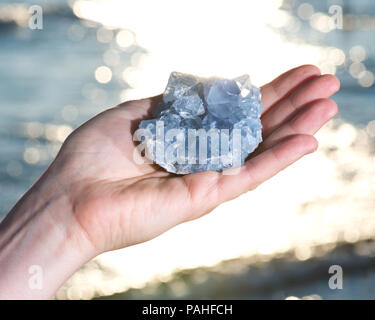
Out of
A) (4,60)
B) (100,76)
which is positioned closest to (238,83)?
(100,76)

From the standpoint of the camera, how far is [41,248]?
1.79 metres

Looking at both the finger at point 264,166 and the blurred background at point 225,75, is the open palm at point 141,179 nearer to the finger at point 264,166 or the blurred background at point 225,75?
the finger at point 264,166

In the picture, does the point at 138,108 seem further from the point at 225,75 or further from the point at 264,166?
the point at 225,75

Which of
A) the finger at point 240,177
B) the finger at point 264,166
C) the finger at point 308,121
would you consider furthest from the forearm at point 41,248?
the finger at point 308,121

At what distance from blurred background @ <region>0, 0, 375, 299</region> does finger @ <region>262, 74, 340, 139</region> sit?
996mm

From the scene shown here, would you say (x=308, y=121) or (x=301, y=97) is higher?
(x=301, y=97)

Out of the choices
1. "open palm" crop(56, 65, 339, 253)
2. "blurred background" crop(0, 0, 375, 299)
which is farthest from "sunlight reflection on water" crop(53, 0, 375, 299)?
"open palm" crop(56, 65, 339, 253)

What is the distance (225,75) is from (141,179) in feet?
7.68

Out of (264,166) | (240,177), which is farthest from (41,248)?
(264,166)

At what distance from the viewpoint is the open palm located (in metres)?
1.79

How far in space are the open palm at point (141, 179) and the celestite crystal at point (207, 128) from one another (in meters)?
0.08

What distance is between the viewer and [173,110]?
7.22ft

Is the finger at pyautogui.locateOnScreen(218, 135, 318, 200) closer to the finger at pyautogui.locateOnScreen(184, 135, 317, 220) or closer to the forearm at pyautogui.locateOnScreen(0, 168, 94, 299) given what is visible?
the finger at pyautogui.locateOnScreen(184, 135, 317, 220)

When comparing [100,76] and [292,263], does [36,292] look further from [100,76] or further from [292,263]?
[100,76]
